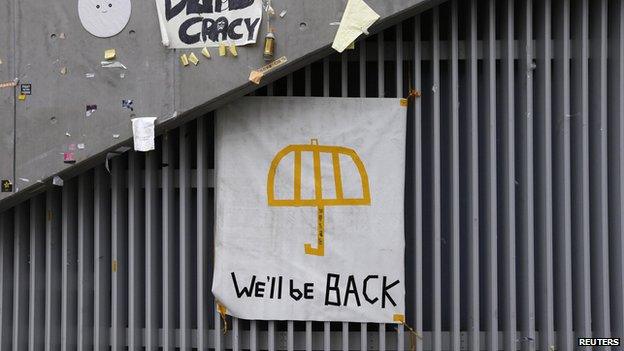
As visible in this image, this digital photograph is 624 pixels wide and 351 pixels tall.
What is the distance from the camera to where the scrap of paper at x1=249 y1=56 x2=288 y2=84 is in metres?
3.38

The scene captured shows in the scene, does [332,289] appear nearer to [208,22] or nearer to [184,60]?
[184,60]

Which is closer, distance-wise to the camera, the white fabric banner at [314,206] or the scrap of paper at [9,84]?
the scrap of paper at [9,84]

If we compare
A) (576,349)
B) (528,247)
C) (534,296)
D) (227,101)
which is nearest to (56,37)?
(227,101)

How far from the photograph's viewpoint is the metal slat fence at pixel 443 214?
3.65 meters

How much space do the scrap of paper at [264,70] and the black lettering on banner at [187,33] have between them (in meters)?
0.42

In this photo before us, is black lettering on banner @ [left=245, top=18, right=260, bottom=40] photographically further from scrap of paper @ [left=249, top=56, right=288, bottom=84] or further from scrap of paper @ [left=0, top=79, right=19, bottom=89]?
scrap of paper @ [left=0, top=79, right=19, bottom=89]

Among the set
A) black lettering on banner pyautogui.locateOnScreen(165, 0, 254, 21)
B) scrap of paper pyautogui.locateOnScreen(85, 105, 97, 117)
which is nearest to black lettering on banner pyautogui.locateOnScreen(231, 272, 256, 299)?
scrap of paper pyautogui.locateOnScreen(85, 105, 97, 117)

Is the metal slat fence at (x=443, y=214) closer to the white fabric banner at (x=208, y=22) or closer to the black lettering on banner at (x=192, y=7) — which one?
the white fabric banner at (x=208, y=22)

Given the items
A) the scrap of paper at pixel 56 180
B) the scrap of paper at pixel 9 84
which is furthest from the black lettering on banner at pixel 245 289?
the scrap of paper at pixel 9 84

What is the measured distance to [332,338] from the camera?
3.84 metres

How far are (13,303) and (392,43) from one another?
3177 millimetres

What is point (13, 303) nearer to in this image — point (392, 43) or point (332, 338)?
point (332, 338)

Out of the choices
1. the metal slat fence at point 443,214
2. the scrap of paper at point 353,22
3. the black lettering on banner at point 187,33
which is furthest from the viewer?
the metal slat fence at point 443,214

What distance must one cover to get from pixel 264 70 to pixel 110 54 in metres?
0.96
